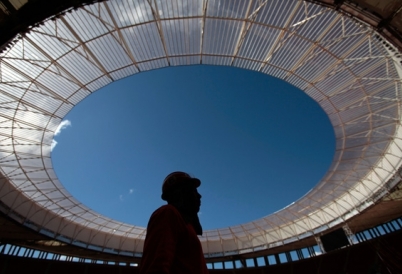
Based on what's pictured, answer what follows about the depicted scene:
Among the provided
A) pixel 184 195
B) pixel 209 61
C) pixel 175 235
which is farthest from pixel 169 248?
pixel 209 61

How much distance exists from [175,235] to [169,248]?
0.31 meters

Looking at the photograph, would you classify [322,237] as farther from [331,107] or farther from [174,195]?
[174,195]

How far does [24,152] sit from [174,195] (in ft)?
81.6

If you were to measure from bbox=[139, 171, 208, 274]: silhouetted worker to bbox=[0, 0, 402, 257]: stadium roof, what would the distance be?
10.8 metres

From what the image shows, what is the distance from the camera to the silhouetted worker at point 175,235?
2.12m

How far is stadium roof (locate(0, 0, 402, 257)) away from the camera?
15.2m

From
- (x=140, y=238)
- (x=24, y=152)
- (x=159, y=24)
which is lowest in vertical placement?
(x=140, y=238)

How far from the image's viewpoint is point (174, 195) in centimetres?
345

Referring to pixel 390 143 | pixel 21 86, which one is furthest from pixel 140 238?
pixel 390 143

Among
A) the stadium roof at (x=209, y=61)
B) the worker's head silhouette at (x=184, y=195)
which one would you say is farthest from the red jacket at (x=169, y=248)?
the stadium roof at (x=209, y=61)

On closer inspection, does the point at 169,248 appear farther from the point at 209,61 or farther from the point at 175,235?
the point at 209,61

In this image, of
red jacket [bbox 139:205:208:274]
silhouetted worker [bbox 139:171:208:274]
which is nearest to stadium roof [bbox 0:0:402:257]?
silhouetted worker [bbox 139:171:208:274]

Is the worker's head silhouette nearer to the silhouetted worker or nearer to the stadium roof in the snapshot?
the silhouetted worker

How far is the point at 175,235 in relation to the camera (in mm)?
2488
